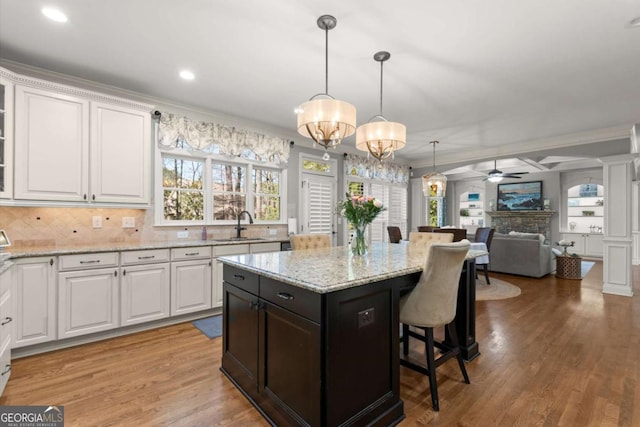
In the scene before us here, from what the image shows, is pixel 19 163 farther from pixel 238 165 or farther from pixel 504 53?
pixel 504 53

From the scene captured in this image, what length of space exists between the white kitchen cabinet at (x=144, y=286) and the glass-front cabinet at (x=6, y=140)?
3.59ft

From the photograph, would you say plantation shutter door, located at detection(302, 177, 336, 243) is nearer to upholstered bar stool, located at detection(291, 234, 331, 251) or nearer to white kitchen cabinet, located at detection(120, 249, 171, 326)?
upholstered bar stool, located at detection(291, 234, 331, 251)

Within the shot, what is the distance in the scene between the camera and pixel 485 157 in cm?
654

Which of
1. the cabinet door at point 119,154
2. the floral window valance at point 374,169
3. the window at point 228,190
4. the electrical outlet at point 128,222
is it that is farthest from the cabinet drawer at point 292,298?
the floral window valance at point 374,169

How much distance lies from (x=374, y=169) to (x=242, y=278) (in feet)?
16.6

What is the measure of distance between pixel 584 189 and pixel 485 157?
5167 mm

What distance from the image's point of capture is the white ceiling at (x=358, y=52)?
2191 millimetres

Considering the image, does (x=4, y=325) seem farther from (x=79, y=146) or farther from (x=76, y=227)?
(x=79, y=146)

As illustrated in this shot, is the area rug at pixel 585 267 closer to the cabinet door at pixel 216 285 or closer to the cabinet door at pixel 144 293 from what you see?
the cabinet door at pixel 216 285

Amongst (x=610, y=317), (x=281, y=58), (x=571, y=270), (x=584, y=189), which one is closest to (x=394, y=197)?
(x=571, y=270)

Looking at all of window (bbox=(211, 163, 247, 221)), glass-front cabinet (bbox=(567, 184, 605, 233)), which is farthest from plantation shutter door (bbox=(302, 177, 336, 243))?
glass-front cabinet (bbox=(567, 184, 605, 233))

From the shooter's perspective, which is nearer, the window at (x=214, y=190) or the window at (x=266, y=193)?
the window at (x=214, y=190)

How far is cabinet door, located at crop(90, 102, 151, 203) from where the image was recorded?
314 cm

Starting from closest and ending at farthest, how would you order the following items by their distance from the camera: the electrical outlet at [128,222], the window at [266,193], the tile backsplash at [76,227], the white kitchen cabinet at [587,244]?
the tile backsplash at [76,227], the electrical outlet at [128,222], the window at [266,193], the white kitchen cabinet at [587,244]
